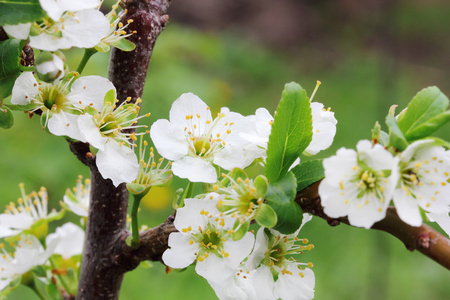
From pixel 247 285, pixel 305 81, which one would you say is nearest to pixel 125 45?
pixel 247 285

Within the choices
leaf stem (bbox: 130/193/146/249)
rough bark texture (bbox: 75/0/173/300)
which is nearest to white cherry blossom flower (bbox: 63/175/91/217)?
rough bark texture (bbox: 75/0/173/300)

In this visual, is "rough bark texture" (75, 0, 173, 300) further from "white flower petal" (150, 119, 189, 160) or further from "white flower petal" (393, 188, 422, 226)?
"white flower petal" (393, 188, 422, 226)

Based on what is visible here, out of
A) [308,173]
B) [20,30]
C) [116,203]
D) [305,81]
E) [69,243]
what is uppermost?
[20,30]

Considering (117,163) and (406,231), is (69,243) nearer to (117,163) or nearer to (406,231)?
(117,163)

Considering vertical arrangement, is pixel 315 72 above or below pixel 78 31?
below

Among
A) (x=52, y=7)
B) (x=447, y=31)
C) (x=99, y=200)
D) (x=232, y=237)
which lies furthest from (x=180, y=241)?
(x=447, y=31)

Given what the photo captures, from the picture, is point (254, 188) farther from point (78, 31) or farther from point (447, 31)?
point (447, 31)

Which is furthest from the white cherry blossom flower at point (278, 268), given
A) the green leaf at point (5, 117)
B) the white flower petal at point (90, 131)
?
the green leaf at point (5, 117)
